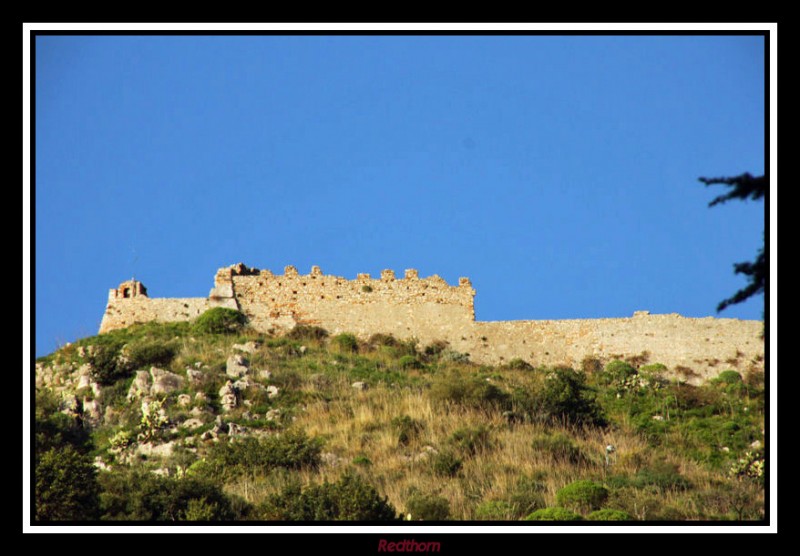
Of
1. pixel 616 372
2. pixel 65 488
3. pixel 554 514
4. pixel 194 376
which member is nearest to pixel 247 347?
pixel 194 376

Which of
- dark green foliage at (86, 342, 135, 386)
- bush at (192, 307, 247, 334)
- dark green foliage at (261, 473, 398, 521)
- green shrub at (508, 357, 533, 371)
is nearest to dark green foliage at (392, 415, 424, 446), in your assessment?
dark green foliage at (261, 473, 398, 521)

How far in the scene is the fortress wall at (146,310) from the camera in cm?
3991

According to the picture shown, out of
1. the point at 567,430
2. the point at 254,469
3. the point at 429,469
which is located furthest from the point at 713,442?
the point at 254,469

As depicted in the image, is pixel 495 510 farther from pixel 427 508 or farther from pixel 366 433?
pixel 366 433

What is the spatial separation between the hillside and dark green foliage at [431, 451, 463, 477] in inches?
Result: 2.0

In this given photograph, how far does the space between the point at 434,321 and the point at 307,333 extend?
4667 millimetres

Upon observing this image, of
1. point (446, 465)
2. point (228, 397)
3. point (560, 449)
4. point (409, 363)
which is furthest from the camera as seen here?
point (409, 363)

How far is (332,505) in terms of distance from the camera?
16.4m

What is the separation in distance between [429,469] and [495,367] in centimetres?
1773

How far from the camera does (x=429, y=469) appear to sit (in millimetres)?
21047

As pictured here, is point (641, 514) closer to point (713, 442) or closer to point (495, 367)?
point (713, 442)

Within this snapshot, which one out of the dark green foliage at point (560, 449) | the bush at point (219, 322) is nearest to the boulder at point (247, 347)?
the bush at point (219, 322)

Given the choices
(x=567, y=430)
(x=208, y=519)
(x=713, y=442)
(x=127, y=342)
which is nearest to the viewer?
(x=208, y=519)

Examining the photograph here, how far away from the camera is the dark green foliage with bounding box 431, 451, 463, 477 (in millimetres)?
20828
